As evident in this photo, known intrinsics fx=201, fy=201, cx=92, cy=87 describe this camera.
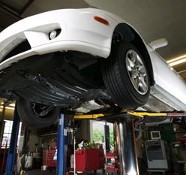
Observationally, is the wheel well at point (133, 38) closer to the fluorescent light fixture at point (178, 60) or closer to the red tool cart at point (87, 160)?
the red tool cart at point (87, 160)

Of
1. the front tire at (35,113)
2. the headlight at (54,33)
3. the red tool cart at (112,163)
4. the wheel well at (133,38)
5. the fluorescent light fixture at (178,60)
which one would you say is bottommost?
the red tool cart at (112,163)

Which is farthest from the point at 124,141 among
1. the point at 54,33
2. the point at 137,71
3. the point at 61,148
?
the point at 54,33

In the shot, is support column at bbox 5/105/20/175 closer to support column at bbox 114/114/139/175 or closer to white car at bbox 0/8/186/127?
white car at bbox 0/8/186/127

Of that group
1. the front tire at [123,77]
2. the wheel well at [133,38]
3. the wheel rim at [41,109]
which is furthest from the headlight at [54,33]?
the wheel rim at [41,109]

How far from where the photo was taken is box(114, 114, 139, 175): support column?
3102mm

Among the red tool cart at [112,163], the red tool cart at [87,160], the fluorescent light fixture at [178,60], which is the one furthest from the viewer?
the fluorescent light fixture at [178,60]

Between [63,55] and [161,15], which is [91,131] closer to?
[161,15]

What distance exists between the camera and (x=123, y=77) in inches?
62.9

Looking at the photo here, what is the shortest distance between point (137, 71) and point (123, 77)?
35 cm

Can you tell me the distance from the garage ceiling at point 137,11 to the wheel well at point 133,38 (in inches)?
77.4

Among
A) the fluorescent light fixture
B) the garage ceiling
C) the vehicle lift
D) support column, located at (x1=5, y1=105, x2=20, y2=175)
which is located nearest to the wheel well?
the vehicle lift

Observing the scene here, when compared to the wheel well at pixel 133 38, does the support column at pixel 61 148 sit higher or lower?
lower

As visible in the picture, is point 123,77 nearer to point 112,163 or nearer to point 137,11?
point 112,163

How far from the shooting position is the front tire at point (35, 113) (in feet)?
8.77
